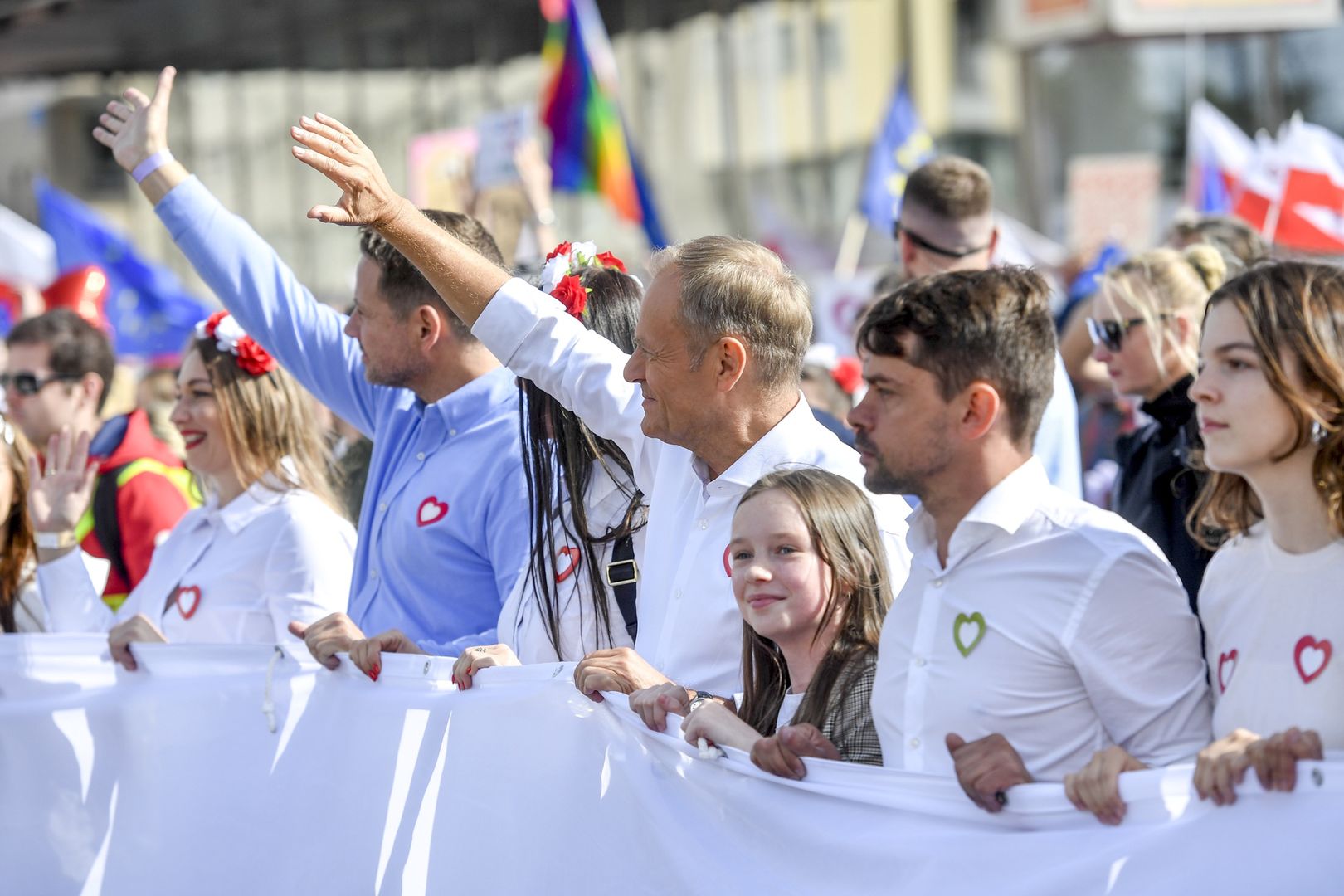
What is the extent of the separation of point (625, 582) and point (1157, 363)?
5.50 feet

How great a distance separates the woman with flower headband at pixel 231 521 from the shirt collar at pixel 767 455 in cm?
148

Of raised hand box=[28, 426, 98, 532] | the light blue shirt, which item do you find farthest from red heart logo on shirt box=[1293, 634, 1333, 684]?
raised hand box=[28, 426, 98, 532]

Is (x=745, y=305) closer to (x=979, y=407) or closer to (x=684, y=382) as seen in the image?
(x=684, y=382)

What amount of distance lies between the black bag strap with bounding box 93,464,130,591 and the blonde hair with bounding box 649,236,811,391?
9.39 ft

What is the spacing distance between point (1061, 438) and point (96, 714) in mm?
2514

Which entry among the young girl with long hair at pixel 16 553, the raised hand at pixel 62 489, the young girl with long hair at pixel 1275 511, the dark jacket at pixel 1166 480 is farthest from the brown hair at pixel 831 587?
the young girl with long hair at pixel 16 553

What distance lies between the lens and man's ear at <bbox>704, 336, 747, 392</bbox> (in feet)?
10.5

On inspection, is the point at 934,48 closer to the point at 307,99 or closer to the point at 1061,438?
the point at 307,99

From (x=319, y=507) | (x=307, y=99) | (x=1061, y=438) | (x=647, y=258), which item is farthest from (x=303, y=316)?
(x=307, y=99)

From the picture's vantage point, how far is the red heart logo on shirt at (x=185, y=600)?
4.37m

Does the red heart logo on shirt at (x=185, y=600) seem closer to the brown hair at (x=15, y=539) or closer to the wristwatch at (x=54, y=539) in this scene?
the wristwatch at (x=54, y=539)

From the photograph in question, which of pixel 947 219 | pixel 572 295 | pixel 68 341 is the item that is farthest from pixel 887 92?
pixel 572 295

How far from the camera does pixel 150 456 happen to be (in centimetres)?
578

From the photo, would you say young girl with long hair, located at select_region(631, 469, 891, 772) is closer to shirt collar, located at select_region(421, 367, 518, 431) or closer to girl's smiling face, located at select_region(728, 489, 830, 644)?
girl's smiling face, located at select_region(728, 489, 830, 644)
